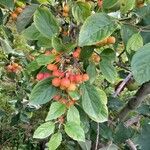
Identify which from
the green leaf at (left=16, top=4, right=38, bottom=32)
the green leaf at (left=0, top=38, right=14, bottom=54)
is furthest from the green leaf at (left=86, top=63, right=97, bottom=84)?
the green leaf at (left=0, top=38, right=14, bottom=54)

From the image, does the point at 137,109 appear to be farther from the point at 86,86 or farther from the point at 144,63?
the point at 144,63

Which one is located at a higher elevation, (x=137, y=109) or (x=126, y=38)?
(x=126, y=38)

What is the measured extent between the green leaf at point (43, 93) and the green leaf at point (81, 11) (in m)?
0.17

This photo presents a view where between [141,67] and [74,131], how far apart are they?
0.23m

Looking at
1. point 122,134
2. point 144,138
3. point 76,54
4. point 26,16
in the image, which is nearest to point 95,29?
point 76,54

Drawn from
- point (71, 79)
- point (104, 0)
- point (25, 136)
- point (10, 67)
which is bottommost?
point (25, 136)

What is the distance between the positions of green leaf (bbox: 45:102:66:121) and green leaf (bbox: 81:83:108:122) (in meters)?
0.05

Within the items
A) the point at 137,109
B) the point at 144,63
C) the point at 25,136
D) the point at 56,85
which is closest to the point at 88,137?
the point at 137,109

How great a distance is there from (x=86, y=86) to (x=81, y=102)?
0.19ft

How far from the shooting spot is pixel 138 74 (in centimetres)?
84

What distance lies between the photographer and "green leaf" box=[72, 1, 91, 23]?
1.01 m

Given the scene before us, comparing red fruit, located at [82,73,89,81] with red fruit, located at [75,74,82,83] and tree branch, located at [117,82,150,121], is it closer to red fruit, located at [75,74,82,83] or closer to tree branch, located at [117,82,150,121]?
red fruit, located at [75,74,82,83]

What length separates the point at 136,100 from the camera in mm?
1503

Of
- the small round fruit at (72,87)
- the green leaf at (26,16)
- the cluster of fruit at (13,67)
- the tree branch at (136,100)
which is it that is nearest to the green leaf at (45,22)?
the small round fruit at (72,87)
